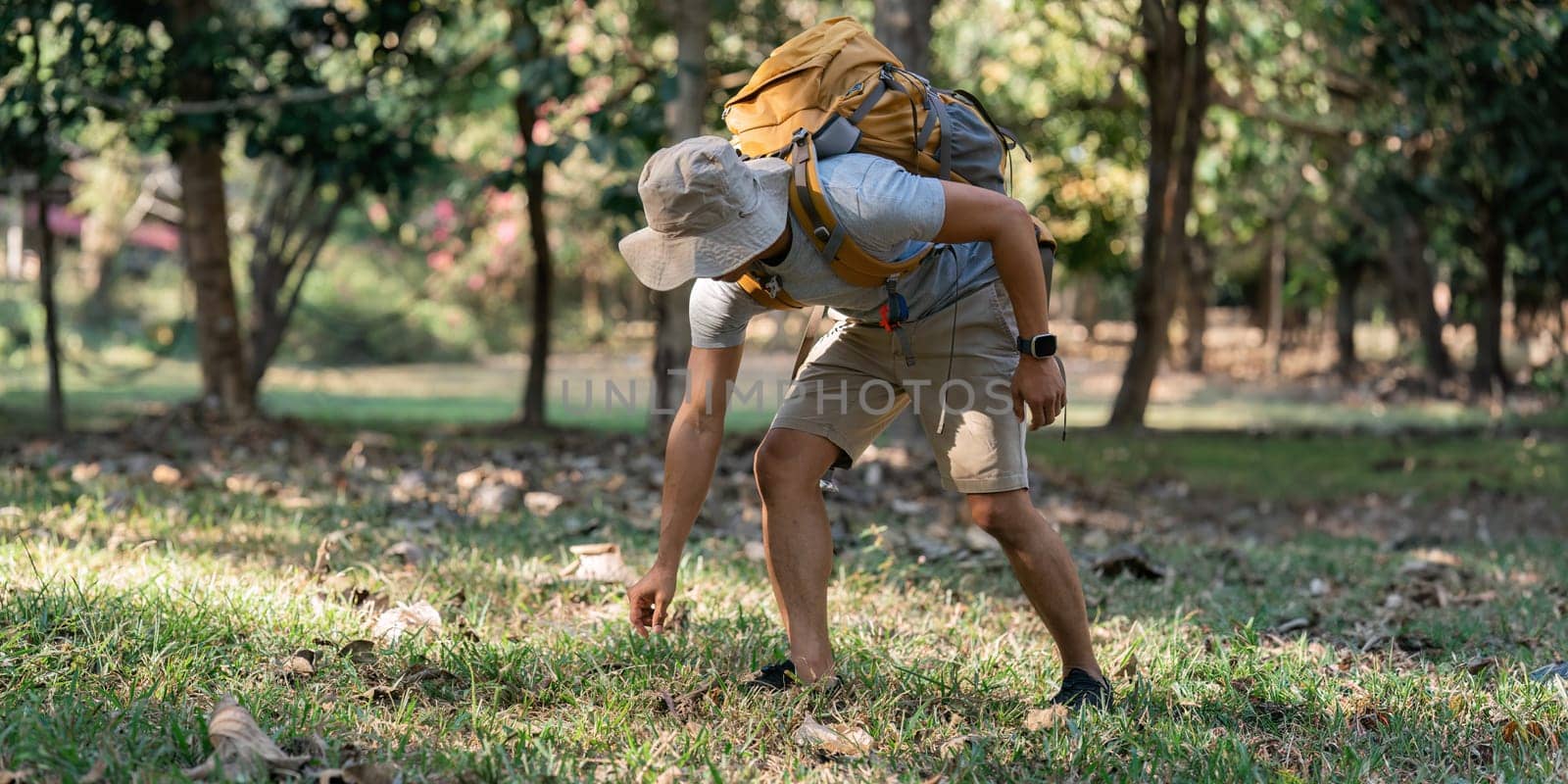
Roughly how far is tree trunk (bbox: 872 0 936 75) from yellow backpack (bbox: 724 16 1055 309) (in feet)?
16.1

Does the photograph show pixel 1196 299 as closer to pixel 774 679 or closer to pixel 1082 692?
pixel 1082 692

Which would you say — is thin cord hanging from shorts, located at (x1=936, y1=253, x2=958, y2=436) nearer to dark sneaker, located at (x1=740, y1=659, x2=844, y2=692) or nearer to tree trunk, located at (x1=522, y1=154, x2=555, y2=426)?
dark sneaker, located at (x1=740, y1=659, x2=844, y2=692)

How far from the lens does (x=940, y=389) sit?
143 inches

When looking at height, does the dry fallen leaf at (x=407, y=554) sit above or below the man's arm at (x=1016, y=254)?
below

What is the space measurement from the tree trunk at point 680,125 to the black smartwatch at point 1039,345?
14.0 feet

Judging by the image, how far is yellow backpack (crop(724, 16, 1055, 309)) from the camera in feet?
10.6

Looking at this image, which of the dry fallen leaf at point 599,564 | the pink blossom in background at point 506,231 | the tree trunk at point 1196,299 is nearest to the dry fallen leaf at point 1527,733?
the dry fallen leaf at point 599,564

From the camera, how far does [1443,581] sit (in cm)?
A: 567

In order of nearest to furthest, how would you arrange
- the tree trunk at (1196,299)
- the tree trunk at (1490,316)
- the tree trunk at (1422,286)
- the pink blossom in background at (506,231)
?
the tree trunk at (1490,316) < the tree trunk at (1422,286) < the pink blossom in background at (506,231) < the tree trunk at (1196,299)

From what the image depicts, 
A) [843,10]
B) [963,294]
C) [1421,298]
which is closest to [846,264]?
[963,294]

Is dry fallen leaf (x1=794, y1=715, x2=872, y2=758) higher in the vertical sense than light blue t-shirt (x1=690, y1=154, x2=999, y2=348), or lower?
lower

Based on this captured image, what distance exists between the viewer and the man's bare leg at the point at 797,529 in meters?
3.70

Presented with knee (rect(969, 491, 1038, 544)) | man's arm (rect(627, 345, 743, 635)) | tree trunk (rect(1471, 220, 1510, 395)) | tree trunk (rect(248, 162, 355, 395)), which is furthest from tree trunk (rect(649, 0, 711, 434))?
tree trunk (rect(1471, 220, 1510, 395))

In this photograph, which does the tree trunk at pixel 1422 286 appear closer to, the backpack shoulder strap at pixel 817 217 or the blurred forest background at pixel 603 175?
the blurred forest background at pixel 603 175
